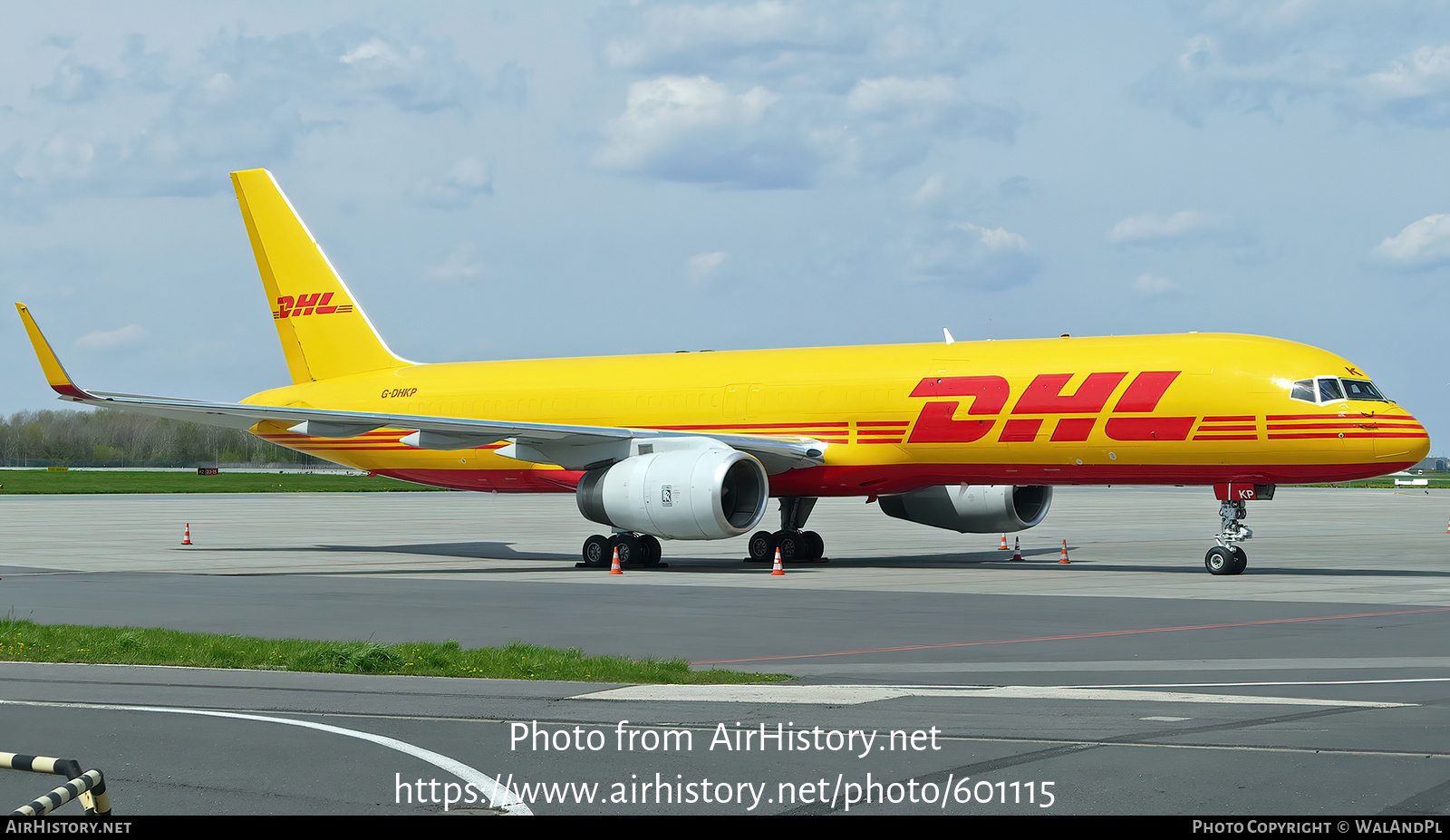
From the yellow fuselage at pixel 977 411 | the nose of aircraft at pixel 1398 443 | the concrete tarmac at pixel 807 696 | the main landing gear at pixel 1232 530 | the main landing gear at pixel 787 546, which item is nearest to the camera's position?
the concrete tarmac at pixel 807 696

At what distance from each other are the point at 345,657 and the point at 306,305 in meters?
24.8

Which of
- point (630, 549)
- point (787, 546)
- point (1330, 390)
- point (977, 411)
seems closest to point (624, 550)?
point (630, 549)

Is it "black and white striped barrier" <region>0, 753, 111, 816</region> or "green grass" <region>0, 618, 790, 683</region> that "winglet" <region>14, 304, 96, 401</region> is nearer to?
"green grass" <region>0, 618, 790, 683</region>

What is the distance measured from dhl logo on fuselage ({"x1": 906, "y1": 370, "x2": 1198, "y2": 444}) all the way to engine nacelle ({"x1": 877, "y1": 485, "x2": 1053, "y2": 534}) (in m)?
3.24

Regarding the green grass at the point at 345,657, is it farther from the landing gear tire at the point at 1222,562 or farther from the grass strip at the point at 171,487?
the grass strip at the point at 171,487

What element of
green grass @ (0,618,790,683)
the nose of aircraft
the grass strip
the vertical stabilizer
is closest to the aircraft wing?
the vertical stabilizer

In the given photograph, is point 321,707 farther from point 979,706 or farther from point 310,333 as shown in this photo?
point 310,333

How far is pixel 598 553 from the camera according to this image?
2819 centimetres

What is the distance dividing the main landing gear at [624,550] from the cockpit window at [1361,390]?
39.6ft

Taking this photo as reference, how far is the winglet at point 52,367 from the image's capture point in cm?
2809

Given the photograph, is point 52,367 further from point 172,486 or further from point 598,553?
point 172,486

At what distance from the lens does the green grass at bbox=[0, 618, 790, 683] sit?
1227 centimetres

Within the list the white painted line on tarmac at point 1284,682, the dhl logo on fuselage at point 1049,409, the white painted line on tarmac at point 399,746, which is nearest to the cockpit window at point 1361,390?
the dhl logo on fuselage at point 1049,409
